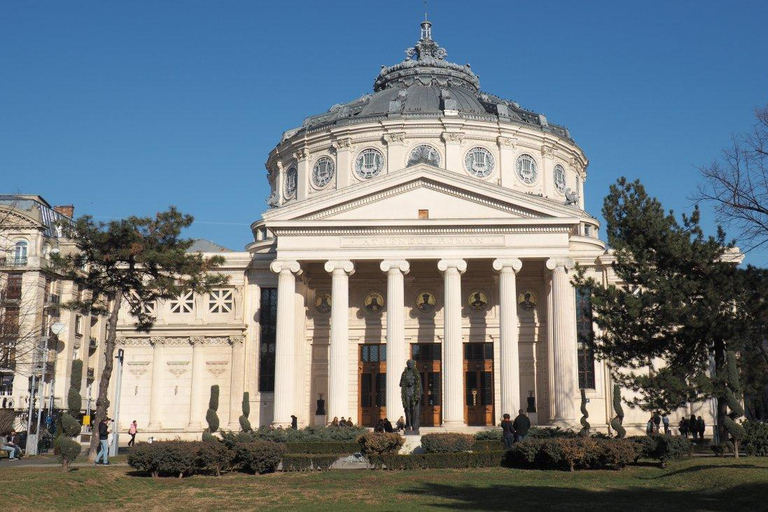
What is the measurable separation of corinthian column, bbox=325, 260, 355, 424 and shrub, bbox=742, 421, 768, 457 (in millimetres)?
23164

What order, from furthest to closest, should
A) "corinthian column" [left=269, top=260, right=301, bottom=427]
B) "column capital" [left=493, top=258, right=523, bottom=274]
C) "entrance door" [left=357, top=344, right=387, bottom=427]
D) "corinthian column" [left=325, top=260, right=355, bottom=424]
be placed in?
"entrance door" [left=357, top=344, right=387, bottom=427] < "column capital" [left=493, top=258, right=523, bottom=274] < "corinthian column" [left=269, top=260, right=301, bottom=427] < "corinthian column" [left=325, top=260, right=355, bottom=424]

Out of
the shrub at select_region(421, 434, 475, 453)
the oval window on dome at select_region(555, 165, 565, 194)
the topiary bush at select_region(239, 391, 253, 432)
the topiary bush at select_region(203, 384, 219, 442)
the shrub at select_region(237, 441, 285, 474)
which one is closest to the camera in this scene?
→ the shrub at select_region(237, 441, 285, 474)

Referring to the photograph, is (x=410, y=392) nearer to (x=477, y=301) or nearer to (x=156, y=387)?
(x=477, y=301)

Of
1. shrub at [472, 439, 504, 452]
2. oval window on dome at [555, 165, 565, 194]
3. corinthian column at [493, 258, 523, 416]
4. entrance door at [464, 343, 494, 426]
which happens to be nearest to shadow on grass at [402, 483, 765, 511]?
shrub at [472, 439, 504, 452]

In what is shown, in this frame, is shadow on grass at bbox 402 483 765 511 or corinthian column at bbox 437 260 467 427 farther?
corinthian column at bbox 437 260 467 427

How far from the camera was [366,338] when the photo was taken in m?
55.9

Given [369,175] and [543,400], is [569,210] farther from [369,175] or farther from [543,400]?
[369,175]

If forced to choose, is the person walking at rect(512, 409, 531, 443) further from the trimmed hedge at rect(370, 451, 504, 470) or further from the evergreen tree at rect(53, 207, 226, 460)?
the evergreen tree at rect(53, 207, 226, 460)

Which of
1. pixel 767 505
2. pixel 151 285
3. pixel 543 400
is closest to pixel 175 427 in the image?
pixel 151 285

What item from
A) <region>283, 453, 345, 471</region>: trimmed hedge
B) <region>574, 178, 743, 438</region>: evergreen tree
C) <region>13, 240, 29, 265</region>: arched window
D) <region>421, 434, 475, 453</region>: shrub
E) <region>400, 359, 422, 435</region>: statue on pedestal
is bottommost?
<region>283, 453, 345, 471</region>: trimmed hedge

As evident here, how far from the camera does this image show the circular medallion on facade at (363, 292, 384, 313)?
56.3 metres

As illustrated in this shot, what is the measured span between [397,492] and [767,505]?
9725 millimetres

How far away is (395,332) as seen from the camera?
50.0 metres

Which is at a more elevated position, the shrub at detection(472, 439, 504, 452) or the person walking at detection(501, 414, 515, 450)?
the person walking at detection(501, 414, 515, 450)
